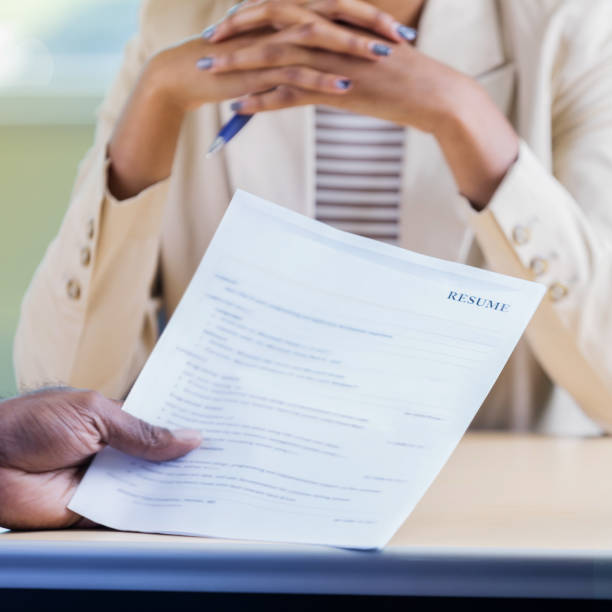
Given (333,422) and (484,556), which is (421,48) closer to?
(333,422)

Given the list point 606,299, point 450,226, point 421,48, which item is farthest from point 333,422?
point 421,48

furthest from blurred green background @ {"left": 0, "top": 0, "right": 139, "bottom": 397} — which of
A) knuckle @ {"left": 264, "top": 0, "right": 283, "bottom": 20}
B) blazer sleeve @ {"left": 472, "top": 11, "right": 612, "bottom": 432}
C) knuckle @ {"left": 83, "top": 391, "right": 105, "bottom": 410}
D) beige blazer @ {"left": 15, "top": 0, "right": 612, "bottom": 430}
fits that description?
knuckle @ {"left": 83, "top": 391, "right": 105, "bottom": 410}

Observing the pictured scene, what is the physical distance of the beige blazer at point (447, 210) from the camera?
27.0 inches

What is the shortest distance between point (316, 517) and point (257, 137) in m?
0.62

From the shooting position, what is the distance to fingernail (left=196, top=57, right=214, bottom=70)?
709 millimetres

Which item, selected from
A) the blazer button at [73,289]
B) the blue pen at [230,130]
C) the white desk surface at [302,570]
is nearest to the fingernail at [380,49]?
the blue pen at [230,130]

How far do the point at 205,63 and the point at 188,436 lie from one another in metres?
0.42

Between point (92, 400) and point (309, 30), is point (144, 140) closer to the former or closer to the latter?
point (309, 30)

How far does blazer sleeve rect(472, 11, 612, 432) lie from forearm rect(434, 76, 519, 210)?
0.02m

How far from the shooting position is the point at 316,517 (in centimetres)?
36

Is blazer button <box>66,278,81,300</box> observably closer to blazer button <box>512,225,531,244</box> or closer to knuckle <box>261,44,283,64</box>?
knuckle <box>261,44,283,64</box>

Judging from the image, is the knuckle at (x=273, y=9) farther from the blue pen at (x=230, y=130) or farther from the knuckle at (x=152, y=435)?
the knuckle at (x=152, y=435)

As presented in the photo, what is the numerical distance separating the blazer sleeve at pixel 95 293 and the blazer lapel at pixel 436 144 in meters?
0.28

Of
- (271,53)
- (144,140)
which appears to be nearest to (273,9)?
(271,53)
